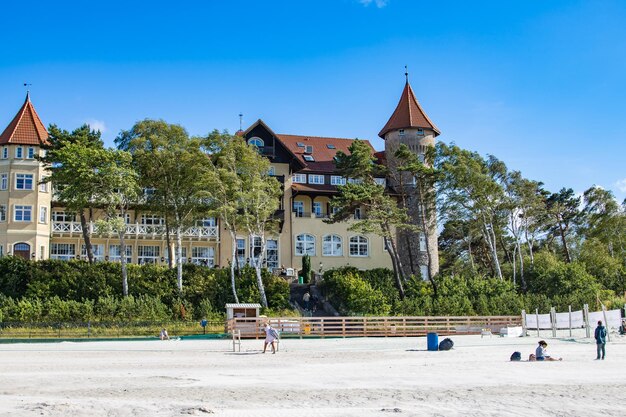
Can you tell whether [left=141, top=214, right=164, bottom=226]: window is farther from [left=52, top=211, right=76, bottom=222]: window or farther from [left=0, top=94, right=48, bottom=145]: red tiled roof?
[left=0, top=94, right=48, bottom=145]: red tiled roof

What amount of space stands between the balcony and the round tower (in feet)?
48.9

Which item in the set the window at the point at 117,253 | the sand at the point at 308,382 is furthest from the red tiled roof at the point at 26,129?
the sand at the point at 308,382

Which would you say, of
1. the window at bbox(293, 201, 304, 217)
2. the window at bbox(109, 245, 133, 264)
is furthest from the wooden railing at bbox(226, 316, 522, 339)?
the window at bbox(109, 245, 133, 264)

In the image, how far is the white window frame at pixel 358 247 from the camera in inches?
2266

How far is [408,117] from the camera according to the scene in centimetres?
5884

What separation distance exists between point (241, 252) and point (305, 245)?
5.07 meters

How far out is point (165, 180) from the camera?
47.0 m

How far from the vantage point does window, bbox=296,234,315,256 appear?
56500mm

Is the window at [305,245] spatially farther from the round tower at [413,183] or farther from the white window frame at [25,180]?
the white window frame at [25,180]

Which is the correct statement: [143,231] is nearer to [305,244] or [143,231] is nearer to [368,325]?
[305,244]

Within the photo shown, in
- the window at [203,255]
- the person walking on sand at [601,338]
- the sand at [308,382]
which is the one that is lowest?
the sand at [308,382]

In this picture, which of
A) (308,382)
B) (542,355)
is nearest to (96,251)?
(542,355)

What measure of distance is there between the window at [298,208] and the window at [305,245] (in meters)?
1.77

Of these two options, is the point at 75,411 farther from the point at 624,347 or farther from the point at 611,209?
the point at 611,209
